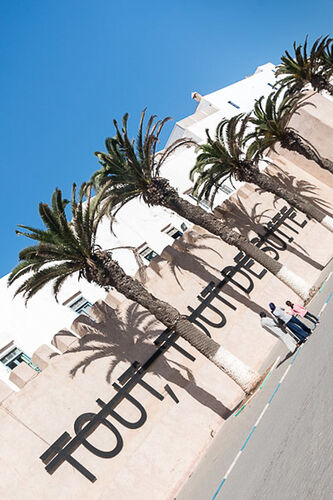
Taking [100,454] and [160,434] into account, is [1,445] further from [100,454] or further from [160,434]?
[160,434]

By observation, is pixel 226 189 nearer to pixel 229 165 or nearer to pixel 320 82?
pixel 229 165

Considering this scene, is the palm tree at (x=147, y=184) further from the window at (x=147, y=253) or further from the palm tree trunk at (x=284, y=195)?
the window at (x=147, y=253)

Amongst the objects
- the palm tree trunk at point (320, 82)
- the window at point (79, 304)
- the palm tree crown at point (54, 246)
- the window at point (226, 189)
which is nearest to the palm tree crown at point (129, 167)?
the palm tree crown at point (54, 246)

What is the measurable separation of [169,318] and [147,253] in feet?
30.9

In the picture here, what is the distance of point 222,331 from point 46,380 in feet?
24.3

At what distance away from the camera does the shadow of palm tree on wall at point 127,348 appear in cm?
1303

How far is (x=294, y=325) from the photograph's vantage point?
38.7 feet

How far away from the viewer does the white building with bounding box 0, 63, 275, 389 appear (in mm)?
17828

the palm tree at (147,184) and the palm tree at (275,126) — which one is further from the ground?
the palm tree at (275,126)

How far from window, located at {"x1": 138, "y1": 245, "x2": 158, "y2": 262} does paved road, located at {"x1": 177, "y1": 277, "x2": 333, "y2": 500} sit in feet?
39.2

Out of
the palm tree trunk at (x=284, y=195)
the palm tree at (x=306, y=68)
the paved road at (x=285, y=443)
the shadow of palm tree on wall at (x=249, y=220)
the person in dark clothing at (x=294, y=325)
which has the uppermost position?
the palm tree at (x=306, y=68)

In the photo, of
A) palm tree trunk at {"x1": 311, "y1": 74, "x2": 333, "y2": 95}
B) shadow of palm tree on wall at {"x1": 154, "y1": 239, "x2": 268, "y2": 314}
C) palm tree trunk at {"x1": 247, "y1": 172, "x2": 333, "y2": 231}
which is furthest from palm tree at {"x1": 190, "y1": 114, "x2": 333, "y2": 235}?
palm tree trunk at {"x1": 311, "y1": 74, "x2": 333, "y2": 95}

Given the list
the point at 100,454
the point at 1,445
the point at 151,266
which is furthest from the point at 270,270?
the point at 1,445

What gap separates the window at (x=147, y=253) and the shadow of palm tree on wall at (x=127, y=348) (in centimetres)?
800
